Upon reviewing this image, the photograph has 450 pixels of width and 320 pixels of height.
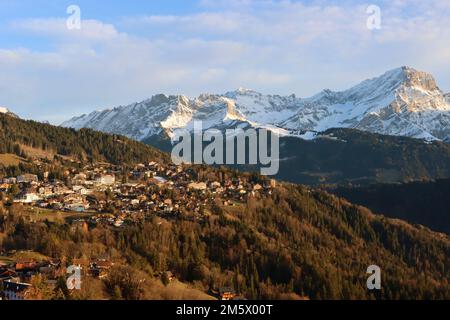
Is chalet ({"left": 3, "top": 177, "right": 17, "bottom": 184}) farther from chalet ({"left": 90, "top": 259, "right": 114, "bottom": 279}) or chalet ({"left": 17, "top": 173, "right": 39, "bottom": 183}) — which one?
chalet ({"left": 90, "top": 259, "right": 114, "bottom": 279})

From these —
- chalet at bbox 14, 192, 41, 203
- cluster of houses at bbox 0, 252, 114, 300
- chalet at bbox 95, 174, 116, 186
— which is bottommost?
cluster of houses at bbox 0, 252, 114, 300

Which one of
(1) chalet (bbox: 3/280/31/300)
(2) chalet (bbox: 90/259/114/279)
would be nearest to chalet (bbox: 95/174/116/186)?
(2) chalet (bbox: 90/259/114/279)

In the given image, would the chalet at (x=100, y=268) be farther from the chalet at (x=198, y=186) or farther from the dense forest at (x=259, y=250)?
the chalet at (x=198, y=186)

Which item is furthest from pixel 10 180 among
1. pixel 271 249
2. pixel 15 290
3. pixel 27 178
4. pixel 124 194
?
pixel 15 290

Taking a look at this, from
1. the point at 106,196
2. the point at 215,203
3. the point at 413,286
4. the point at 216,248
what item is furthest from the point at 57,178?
the point at 413,286

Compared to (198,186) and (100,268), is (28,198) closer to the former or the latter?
(198,186)

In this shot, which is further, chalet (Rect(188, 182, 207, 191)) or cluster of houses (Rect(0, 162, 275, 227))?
chalet (Rect(188, 182, 207, 191))
